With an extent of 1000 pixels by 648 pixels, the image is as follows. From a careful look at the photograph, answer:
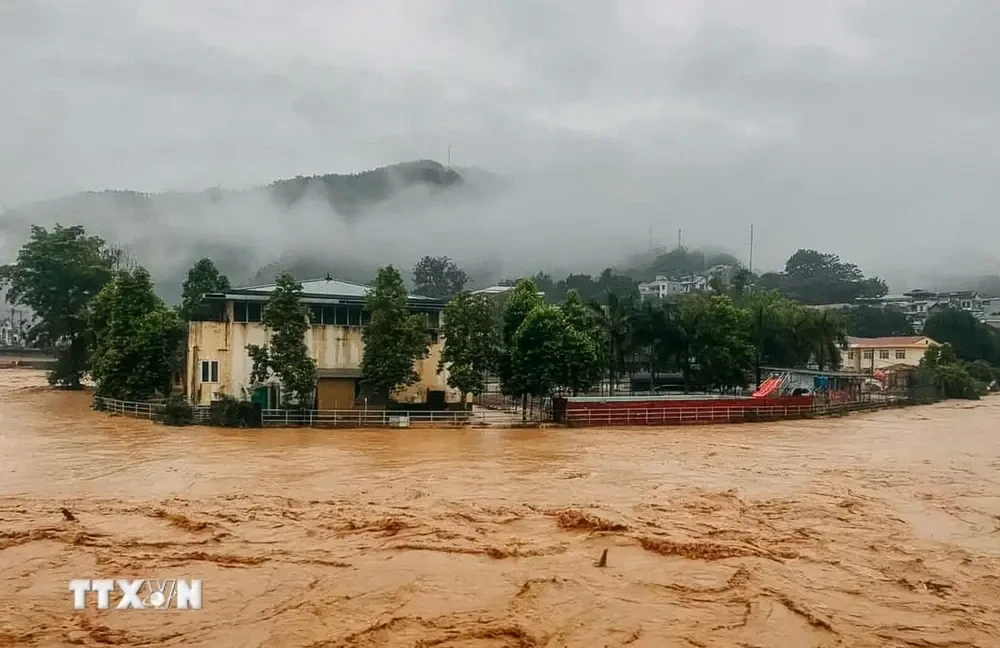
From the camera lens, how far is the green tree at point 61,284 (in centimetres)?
4841

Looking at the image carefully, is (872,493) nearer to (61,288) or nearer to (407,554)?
(407,554)

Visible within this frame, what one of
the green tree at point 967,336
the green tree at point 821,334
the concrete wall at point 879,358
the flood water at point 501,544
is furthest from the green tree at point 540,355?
the green tree at point 967,336

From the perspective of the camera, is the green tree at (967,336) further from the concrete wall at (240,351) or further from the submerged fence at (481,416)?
the concrete wall at (240,351)

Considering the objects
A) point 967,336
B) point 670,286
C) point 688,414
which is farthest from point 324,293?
point 670,286

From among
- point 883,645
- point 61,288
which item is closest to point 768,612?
point 883,645

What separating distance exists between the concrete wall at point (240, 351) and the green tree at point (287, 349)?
1.46m

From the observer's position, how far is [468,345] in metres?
32.8

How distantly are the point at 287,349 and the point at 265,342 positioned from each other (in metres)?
2.85

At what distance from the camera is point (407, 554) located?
1227 centimetres

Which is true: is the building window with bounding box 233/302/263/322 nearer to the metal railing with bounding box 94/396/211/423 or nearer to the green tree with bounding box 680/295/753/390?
the metal railing with bounding box 94/396/211/423

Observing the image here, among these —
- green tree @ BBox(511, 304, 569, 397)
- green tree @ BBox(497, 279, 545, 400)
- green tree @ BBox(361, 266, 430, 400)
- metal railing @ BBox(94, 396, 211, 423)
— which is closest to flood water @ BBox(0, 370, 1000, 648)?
metal railing @ BBox(94, 396, 211, 423)

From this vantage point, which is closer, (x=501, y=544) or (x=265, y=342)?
(x=501, y=544)

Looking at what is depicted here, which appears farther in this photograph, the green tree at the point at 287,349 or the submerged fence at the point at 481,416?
the submerged fence at the point at 481,416

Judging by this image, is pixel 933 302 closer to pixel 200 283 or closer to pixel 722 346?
pixel 722 346
